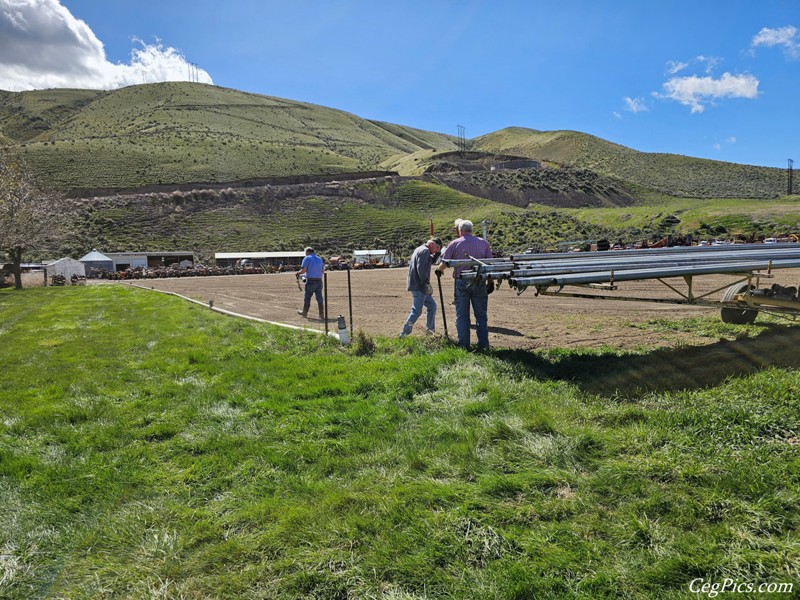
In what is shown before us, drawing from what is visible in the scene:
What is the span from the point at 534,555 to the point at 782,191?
114 meters

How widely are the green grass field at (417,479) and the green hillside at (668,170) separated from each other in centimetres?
9686

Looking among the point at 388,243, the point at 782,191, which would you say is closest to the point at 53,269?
the point at 388,243

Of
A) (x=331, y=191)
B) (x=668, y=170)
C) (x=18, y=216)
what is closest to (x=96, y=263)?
(x=18, y=216)

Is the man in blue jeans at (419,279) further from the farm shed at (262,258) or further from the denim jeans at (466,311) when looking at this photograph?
the farm shed at (262,258)

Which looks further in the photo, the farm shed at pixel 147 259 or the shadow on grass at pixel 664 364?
the farm shed at pixel 147 259

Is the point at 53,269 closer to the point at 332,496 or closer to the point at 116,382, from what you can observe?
the point at 116,382

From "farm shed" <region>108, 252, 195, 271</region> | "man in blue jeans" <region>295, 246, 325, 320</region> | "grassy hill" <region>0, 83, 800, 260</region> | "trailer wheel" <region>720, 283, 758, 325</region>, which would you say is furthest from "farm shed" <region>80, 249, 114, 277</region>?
"trailer wheel" <region>720, 283, 758, 325</region>

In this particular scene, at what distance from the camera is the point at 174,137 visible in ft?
360

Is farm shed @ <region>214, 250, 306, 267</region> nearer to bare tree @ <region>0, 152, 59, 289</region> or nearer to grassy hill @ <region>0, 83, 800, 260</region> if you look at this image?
grassy hill @ <region>0, 83, 800, 260</region>

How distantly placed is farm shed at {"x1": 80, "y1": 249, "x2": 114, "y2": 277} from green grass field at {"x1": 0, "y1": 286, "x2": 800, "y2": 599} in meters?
52.0

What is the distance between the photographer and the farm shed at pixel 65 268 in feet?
140

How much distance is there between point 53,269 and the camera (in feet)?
140

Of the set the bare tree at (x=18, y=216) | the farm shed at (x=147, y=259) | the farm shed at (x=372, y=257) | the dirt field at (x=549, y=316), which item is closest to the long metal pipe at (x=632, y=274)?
the dirt field at (x=549, y=316)

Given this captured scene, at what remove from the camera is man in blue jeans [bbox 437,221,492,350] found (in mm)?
6914
